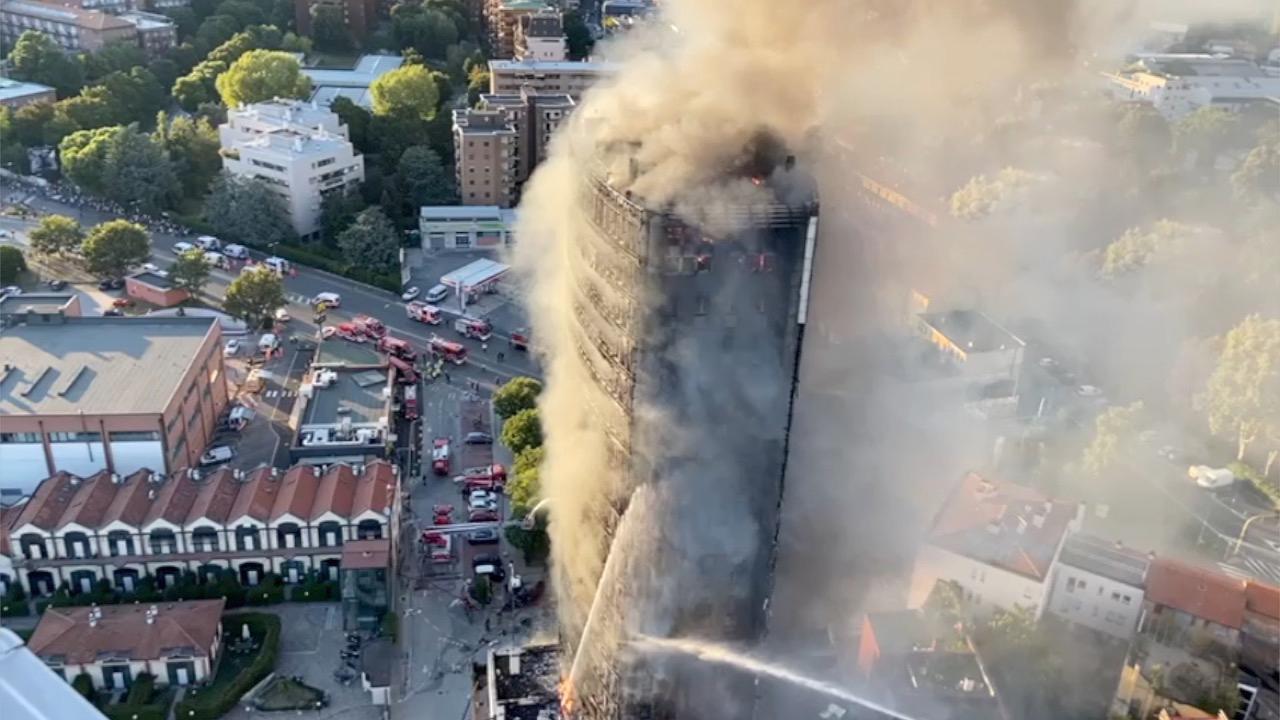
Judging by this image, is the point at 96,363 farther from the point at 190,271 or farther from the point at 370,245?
the point at 370,245

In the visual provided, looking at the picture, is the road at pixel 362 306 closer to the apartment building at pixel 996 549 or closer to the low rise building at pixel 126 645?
the low rise building at pixel 126 645

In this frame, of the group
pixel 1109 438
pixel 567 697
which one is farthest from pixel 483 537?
pixel 1109 438

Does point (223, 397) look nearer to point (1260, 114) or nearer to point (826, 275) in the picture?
point (826, 275)

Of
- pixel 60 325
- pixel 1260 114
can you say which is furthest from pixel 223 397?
pixel 1260 114

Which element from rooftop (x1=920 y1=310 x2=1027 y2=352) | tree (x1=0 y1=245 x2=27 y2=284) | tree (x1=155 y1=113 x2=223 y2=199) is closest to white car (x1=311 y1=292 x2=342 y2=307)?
tree (x1=0 y1=245 x2=27 y2=284)

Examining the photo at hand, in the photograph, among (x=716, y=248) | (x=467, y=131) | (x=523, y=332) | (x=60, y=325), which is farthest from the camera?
(x=467, y=131)

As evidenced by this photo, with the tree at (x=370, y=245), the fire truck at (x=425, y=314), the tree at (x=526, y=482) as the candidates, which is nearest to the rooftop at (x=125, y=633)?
the tree at (x=526, y=482)
